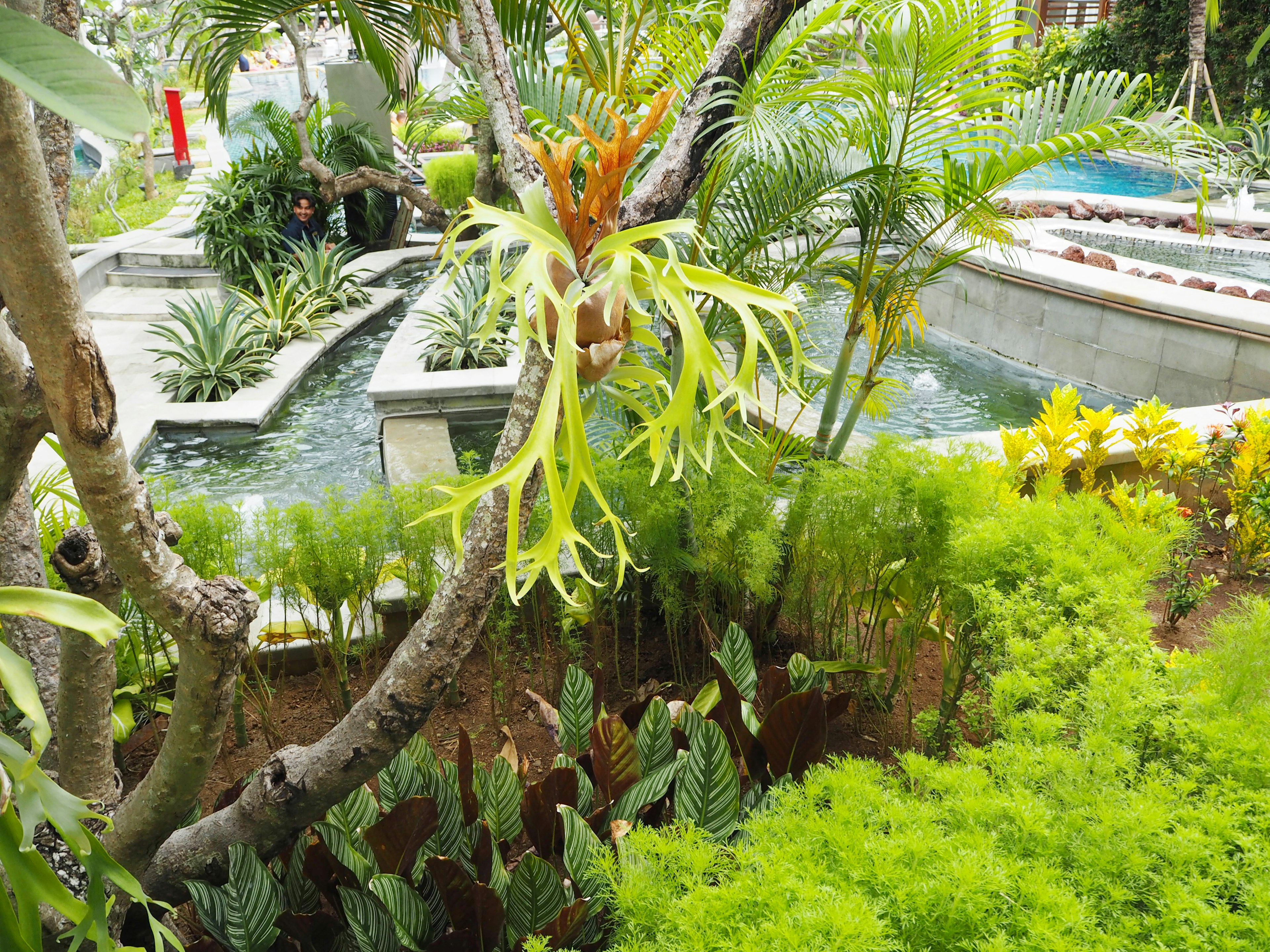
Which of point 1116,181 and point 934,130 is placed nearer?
point 934,130

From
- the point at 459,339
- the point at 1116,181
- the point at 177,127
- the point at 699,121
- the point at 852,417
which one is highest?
the point at 177,127

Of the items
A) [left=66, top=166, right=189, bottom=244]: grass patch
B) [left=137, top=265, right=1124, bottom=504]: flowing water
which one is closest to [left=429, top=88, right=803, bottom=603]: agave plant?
[left=137, top=265, right=1124, bottom=504]: flowing water

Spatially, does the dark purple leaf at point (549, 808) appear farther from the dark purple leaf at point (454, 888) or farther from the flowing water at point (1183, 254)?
the flowing water at point (1183, 254)

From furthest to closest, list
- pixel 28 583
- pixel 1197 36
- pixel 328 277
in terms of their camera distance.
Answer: pixel 1197 36 → pixel 328 277 → pixel 28 583

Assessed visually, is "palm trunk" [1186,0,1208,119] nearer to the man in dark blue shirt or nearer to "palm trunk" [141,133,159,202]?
the man in dark blue shirt

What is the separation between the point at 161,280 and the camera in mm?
8359

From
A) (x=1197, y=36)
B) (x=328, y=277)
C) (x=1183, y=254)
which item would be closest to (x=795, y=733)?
(x=328, y=277)

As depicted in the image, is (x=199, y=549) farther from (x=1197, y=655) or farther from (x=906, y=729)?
(x=1197, y=655)

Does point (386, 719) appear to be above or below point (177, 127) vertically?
below

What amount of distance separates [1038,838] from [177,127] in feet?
52.9

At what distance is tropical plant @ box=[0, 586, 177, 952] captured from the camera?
2.96ft

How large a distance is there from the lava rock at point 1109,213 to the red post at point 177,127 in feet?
40.2

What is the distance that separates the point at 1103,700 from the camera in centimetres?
149

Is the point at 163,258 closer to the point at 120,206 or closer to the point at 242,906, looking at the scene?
the point at 120,206
